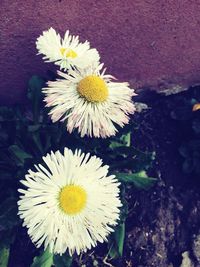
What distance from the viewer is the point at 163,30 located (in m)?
2.25

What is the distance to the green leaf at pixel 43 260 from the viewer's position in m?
1.85

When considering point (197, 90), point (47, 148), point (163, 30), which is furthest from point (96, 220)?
point (197, 90)

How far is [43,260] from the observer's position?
1865mm

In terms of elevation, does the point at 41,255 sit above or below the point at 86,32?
below

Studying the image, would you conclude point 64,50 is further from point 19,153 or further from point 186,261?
point 186,261

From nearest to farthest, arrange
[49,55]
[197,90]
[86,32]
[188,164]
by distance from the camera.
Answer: [49,55]
[86,32]
[188,164]
[197,90]

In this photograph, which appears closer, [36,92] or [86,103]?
[86,103]

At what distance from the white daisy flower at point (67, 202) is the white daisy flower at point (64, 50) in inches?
17.1

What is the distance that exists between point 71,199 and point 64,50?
0.68m

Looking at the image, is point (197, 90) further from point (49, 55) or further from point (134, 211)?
point (49, 55)

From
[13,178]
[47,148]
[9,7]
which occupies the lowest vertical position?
[13,178]

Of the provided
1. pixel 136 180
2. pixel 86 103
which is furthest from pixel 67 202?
pixel 136 180

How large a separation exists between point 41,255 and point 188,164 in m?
0.99

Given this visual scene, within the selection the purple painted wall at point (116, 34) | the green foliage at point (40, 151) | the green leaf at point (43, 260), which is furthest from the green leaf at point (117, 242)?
the purple painted wall at point (116, 34)
